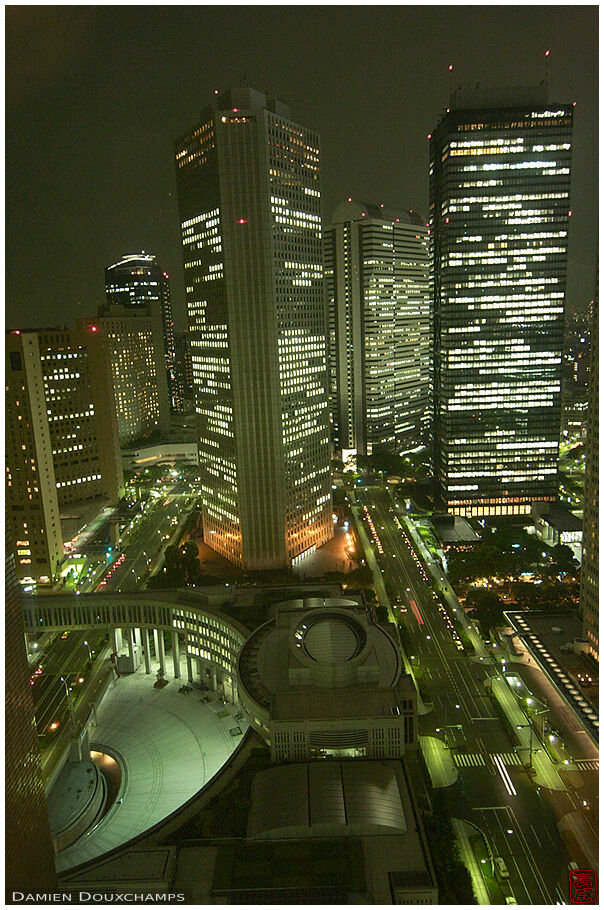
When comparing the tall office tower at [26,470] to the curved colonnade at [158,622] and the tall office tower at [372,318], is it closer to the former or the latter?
the curved colonnade at [158,622]

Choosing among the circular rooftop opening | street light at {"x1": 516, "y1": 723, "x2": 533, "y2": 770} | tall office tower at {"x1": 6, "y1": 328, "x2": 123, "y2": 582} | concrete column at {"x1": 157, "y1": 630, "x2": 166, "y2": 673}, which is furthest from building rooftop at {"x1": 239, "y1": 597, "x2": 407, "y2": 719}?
tall office tower at {"x1": 6, "y1": 328, "x2": 123, "y2": 582}

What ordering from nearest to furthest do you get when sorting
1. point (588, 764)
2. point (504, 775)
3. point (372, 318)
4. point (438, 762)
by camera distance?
Result: point (504, 775) < point (588, 764) < point (438, 762) < point (372, 318)

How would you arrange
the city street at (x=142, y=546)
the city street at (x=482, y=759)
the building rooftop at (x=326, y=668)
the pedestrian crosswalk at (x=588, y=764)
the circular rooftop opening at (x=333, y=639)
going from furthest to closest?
1. the city street at (x=142, y=546)
2. the pedestrian crosswalk at (x=588, y=764)
3. the circular rooftop opening at (x=333, y=639)
4. the building rooftop at (x=326, y=668)
5. the city street at (x=482, y=759)

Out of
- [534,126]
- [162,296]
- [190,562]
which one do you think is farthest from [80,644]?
[162,296]

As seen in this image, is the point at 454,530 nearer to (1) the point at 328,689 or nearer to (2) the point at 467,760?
(2) the point at 467,760

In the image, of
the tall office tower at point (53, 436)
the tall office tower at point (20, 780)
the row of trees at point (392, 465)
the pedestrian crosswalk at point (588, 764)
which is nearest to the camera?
the tall office tower at point (20, 780)

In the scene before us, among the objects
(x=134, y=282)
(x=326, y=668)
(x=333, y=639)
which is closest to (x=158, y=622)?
(x=333, y=639)

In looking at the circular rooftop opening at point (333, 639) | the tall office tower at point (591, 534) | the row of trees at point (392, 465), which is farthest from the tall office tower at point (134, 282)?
the circular rooftop opening at point (333, 639)
